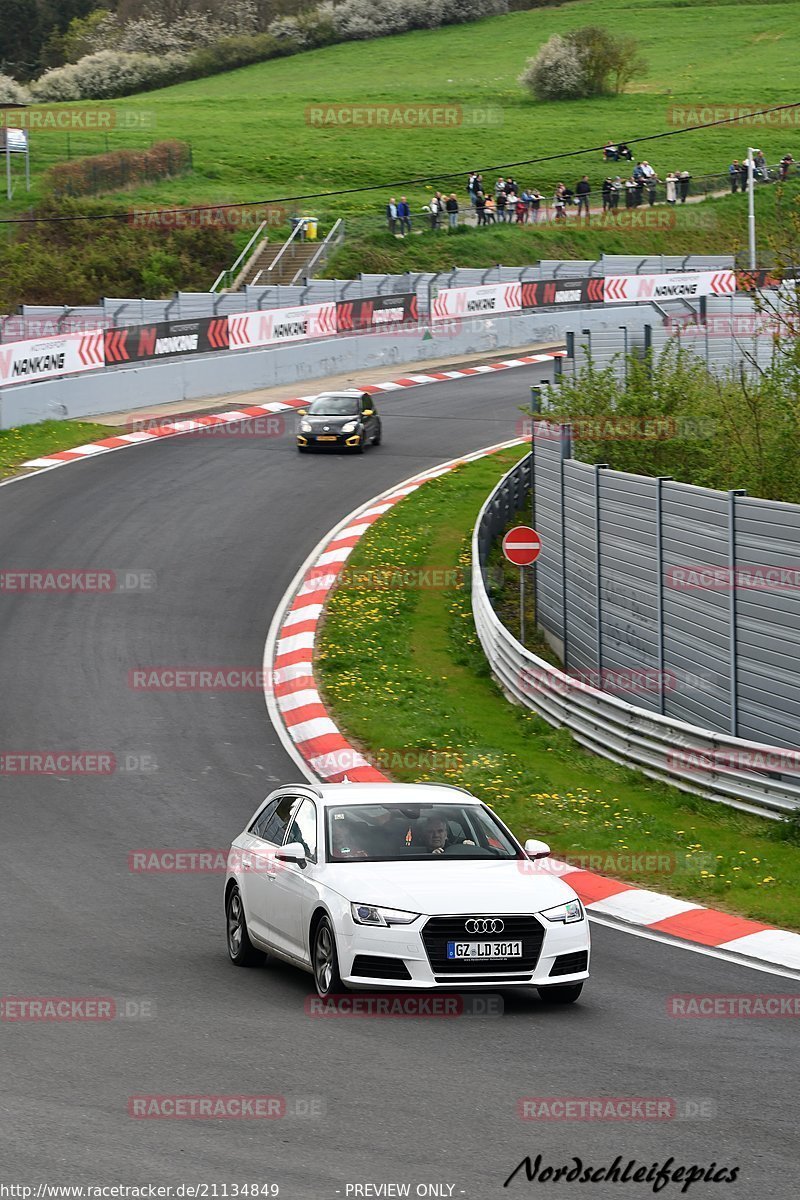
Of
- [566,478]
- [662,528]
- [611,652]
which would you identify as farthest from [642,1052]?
[566,478]

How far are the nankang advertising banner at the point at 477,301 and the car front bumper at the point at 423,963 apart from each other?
42.1m

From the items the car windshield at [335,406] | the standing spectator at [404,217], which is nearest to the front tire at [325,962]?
the car windshield at [335,406]

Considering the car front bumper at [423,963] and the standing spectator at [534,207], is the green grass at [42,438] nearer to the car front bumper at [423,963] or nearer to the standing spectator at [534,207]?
the car front bumper at [423,963]

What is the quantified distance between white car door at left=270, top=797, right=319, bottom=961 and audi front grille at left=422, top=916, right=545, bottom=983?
2.94 ft

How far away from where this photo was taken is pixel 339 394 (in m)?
37.9

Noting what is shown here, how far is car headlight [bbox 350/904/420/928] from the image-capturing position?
9.79 metres

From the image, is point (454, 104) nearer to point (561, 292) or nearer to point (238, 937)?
point (561, 292)

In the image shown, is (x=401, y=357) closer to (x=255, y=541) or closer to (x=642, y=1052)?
(x=255, y=541)

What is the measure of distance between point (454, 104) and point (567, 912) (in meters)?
97.0

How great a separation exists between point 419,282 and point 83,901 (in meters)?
42.6

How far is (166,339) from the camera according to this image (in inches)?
1638

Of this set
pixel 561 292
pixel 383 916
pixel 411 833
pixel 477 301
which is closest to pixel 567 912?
pixel 383 916

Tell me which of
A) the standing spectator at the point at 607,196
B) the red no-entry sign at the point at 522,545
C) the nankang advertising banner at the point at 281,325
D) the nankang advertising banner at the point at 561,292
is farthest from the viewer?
the standing spectator at the point at 607,196

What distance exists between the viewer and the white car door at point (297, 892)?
10453 millimetres
